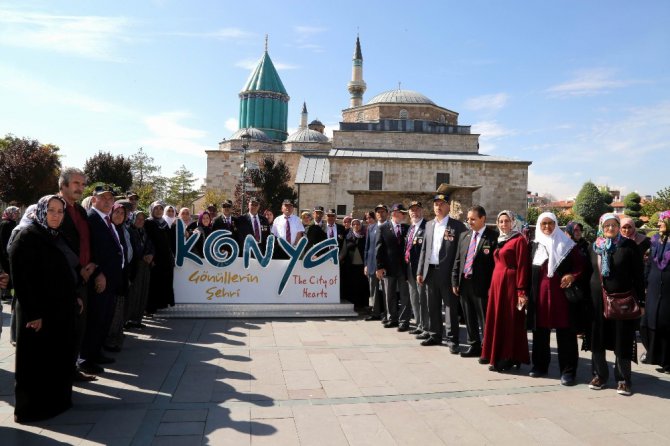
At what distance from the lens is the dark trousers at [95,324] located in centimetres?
506

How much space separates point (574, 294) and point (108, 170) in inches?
1628

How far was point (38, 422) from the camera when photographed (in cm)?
365

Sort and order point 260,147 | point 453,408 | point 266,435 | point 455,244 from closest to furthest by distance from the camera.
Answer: point 266,435 < point 453,408 < point 455,244 < point 260,147

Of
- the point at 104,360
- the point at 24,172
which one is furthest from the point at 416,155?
the point at 104,360

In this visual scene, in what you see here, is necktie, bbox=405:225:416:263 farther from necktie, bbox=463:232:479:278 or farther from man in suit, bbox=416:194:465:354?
necktie, bbox=463:232:479:278

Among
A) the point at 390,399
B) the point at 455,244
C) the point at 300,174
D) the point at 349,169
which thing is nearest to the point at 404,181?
the point at 349,169

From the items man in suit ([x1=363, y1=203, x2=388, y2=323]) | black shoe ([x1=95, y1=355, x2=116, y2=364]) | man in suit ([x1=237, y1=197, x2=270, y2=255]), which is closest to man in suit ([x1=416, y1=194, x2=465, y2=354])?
man in suit ([x1=363, y1=203, x2=388, y2=323])

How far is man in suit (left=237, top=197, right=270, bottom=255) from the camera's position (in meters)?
9.55

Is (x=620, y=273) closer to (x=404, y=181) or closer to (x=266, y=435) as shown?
(x=266, y=435)

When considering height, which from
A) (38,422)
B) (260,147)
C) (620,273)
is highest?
(260,147)

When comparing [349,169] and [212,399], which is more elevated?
[349,169]

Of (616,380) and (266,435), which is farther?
(616,380)

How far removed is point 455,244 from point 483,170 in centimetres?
3233

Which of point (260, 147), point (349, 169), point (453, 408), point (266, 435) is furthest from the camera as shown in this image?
point (260, 147)
